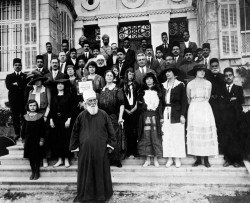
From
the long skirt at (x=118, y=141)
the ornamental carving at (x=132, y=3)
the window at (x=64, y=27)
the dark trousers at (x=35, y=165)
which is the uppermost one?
the ornamental carving at (x=132, y=3)

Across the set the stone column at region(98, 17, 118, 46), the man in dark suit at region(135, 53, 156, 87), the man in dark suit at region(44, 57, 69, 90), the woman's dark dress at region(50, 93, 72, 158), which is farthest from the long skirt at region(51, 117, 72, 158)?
the stone column at region(98, 17, 118, 46)

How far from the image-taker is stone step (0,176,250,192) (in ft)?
14.6

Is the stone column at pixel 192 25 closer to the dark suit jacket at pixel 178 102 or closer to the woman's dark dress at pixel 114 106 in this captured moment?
the dark suit jacket at pixel 178 102

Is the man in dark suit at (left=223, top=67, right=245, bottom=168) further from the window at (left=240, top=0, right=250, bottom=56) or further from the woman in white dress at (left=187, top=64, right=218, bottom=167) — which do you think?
the window at (left=240, top=0, right=250, bottom=56)

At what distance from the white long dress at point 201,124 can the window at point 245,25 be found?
3.65 metres

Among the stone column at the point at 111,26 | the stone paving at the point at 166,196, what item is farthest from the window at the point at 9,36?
the stone paving at the point at 166,196

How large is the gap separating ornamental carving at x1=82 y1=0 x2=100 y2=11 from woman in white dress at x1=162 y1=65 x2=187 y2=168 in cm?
766

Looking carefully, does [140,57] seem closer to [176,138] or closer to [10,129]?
[176,138]

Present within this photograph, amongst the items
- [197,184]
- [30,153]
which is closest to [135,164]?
[197,184]

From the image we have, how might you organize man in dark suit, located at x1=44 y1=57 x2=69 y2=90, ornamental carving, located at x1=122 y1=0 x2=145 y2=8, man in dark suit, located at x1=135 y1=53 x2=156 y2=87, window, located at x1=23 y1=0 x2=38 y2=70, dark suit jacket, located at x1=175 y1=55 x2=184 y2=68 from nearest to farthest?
man in dark suit, located at x1=135 y1=53 x2=156 y2=87 < man in dark suit, located at x1=44 y1=57 x2=69 y2=90 < dark suit jacket, located at x1=175 y1=55 x2=184 y2=68 < window, located at x1=23 y1=0 x2=38 y2=70 < ornamental carving, located at x1=122 y1=0 x2=145 y2=8

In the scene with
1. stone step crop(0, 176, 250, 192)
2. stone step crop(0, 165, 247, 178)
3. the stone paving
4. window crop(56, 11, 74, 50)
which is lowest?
the stone paving

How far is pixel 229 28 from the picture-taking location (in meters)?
7.72

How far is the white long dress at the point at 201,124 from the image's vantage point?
4730 millimetres

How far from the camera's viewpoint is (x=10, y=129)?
688cm
